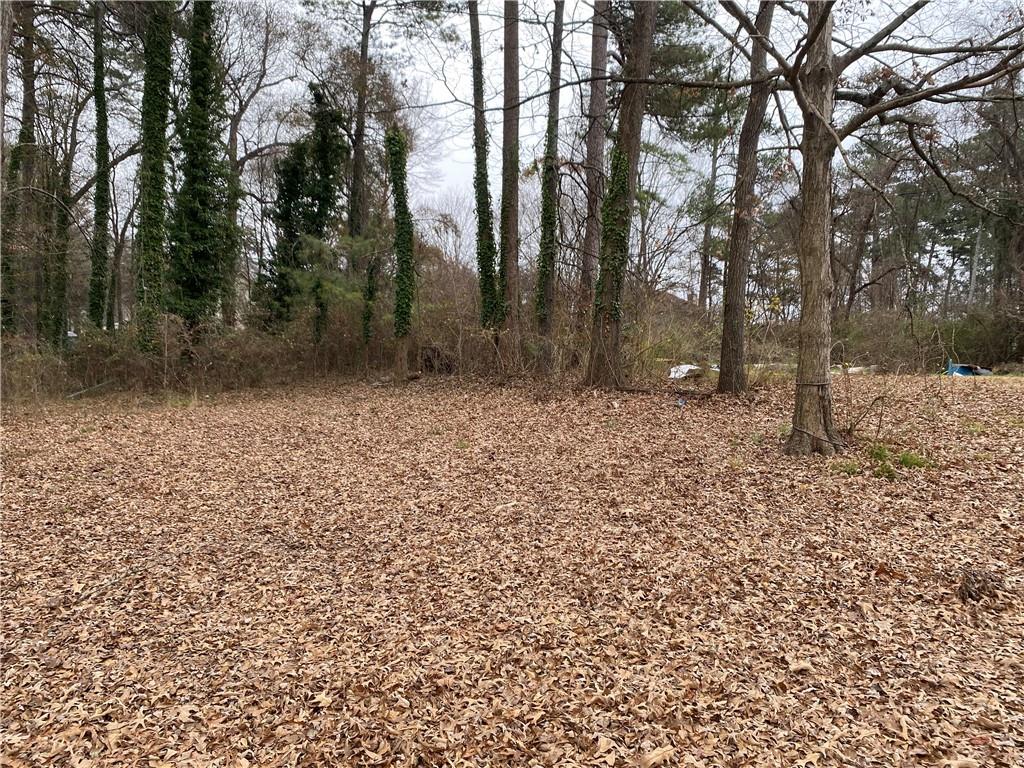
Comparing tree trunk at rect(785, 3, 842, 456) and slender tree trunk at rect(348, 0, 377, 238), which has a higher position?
slender tree trunk at rect(348, 0, 377, 238)

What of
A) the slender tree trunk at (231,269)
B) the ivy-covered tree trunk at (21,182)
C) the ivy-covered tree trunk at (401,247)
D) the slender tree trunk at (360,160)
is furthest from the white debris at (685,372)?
the ivy-covered tree trunk at (21,182)

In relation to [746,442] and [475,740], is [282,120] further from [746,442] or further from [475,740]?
[475,740]

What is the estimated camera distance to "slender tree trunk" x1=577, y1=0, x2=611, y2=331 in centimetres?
1005

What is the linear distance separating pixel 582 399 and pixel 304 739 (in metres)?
7.01

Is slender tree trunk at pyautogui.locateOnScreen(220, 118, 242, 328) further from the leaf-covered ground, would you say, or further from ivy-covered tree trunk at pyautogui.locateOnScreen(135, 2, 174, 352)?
the leaf-covered ground

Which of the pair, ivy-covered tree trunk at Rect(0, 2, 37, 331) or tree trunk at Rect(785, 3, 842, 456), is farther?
ivy-covered tree trunk at Rect(0, 2, 37, 331)

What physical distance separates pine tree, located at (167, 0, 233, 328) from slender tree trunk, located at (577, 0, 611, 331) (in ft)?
29.6

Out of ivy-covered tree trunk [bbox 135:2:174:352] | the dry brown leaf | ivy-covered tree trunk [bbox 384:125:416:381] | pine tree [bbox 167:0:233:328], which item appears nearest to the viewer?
the dry brown leaf

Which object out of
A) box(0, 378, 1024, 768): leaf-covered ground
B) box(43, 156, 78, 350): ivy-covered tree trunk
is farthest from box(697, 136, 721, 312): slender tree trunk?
box(43, 156, 78, 350): ivy-covered tree trunk

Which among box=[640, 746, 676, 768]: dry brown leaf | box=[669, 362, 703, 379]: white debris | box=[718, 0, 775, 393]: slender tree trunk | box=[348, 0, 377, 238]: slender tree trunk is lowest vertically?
box=[640, 746, 676, 768]: dry brown leaf

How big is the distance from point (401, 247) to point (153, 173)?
568 centimetres

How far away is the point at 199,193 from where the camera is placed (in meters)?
12.6

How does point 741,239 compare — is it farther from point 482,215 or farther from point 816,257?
point 482,215

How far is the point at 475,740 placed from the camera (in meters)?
2.07
